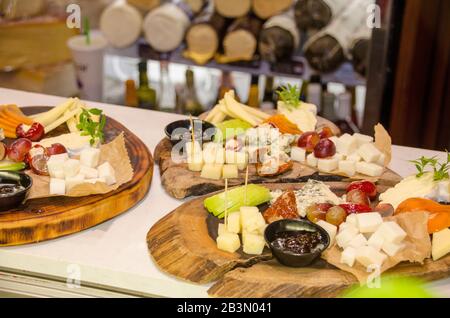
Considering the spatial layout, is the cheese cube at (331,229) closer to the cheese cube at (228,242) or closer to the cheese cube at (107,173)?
the cheese cube at (228,242)

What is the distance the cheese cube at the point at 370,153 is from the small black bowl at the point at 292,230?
658 mm

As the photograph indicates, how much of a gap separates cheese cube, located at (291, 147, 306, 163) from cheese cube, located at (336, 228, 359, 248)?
2.32 ft

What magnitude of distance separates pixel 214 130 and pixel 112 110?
0.70 metres

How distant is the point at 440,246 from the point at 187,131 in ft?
4.26

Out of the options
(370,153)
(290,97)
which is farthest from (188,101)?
(370,153)

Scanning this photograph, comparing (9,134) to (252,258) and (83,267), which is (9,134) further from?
(252,258)

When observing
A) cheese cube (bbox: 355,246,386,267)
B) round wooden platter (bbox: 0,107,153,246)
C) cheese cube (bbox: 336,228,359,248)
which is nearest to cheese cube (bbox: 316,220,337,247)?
cheese cube (bbox: 336,228,359,248)

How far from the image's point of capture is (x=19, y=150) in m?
2.84

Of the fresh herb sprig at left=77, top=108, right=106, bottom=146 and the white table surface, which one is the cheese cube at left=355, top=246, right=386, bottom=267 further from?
the fresh herb sprig at left=77, top=108, right=106, bottom=146

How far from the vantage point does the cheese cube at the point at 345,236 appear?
2332mm

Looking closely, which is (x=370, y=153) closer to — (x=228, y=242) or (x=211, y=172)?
(x=211, y=172)

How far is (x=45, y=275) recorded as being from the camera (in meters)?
2.37

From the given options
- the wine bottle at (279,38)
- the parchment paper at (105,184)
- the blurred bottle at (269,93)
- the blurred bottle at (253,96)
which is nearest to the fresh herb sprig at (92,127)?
the parchment paper at (105,184)
